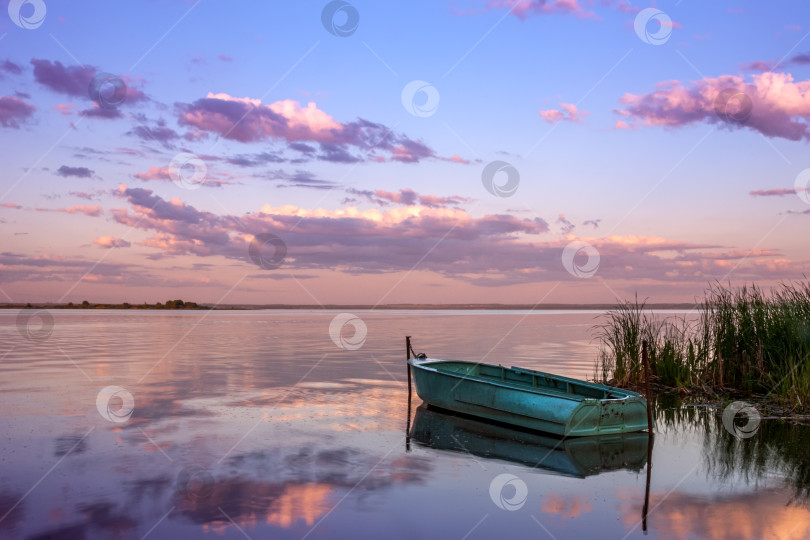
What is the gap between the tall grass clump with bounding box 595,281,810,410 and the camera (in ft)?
56.1

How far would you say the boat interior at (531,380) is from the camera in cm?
1553

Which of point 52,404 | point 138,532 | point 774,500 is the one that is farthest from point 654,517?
point 52,404

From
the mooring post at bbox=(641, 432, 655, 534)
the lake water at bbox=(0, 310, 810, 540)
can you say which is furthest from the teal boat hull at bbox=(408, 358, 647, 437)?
the mooring post at bbox=(641, 432, 655, 534)

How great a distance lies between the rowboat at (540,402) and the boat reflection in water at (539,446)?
254 millimetres

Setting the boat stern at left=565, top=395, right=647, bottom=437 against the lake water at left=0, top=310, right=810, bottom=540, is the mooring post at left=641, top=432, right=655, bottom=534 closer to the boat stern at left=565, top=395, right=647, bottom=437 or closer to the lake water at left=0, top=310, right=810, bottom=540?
the lake water at left=0, top=310, right=810, bottom=540

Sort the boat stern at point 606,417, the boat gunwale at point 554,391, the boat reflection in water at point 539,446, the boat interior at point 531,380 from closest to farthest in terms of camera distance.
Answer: the boat reflection in water at point 539,446 → the boat stern at point 606,417 → the boat gunwale at point 554,391 → the boat interior at point 531,380

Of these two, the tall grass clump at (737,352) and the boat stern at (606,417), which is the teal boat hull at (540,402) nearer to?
the boat stern at (606,417)

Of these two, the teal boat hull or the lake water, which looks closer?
the lake water

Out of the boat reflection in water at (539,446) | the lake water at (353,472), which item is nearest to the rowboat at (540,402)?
the boat reflection in water at (539,446)

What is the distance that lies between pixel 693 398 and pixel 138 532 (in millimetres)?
15850

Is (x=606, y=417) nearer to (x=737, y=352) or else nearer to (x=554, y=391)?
(x=554, y=391)

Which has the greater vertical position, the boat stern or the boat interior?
the boat interior

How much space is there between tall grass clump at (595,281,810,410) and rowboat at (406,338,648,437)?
3.60 meters

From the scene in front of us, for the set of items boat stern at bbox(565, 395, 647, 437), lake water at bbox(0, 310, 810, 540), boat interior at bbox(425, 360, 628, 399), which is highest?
boat interior at bbox(425, 360, 628, 399)
